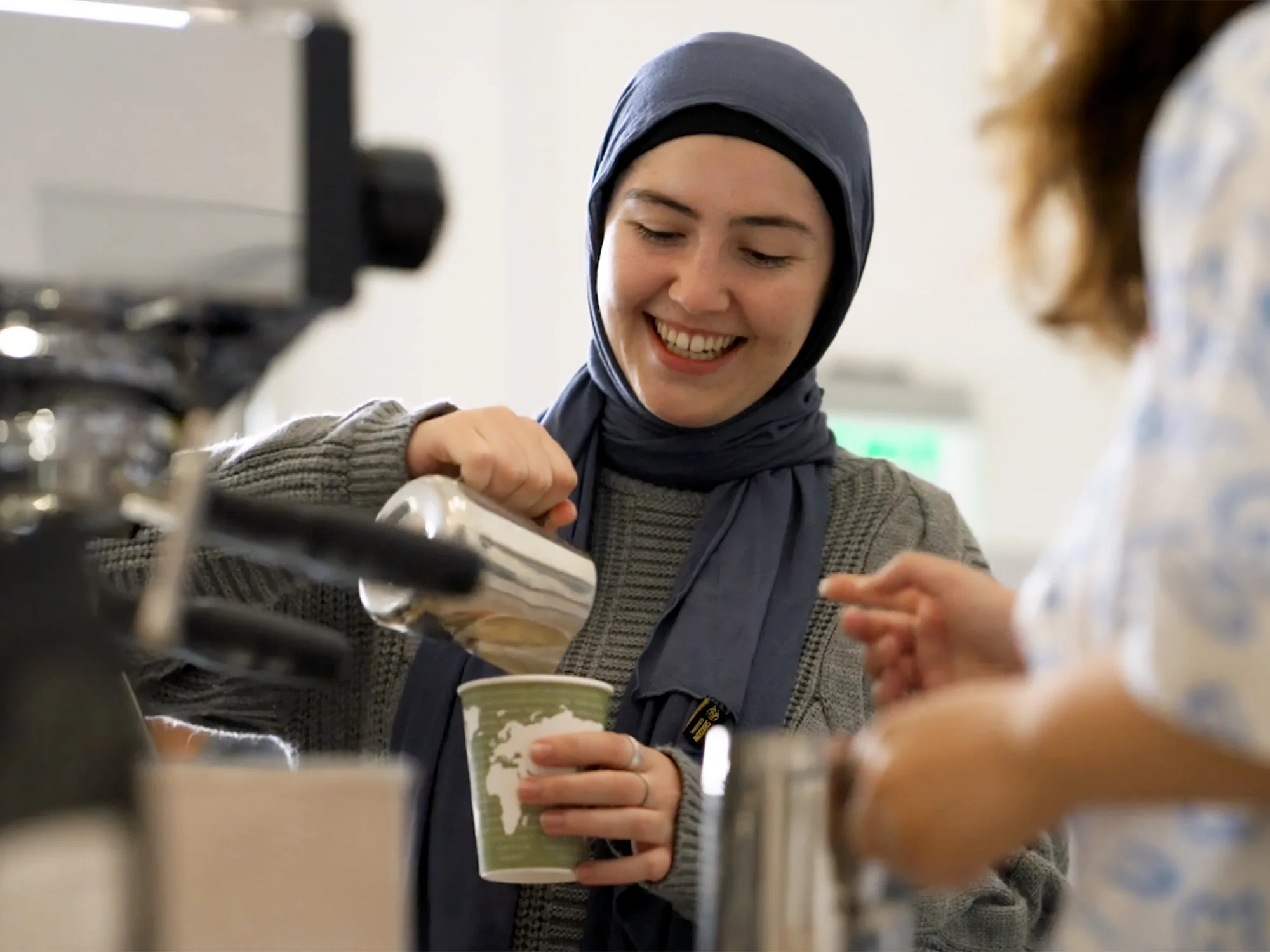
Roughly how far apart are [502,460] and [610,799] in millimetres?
212

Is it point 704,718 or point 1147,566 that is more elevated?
point 1147,566

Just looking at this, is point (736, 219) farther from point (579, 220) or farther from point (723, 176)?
point (579, 220)

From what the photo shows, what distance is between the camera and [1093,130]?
62 cm

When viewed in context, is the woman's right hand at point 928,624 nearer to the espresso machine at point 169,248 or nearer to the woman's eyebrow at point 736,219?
the espresso machine at point 169,248

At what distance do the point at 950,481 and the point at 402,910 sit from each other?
8.56 ft

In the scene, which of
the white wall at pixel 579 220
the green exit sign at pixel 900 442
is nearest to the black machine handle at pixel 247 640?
the white wall at pixel 579 220

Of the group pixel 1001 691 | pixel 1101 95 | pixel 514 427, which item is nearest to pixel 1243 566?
pixel 1001 691

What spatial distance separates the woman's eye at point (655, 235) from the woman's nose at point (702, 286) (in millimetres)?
28

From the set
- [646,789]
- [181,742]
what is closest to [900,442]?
[181,742]

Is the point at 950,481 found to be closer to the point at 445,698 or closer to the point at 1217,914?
the point at 445,698

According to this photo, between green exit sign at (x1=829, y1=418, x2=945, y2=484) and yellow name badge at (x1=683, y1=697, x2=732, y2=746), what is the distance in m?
1.77

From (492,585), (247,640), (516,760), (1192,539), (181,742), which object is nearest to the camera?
(1192,539)

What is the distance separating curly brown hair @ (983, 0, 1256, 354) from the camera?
60cm

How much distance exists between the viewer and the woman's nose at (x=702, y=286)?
4.11ft
